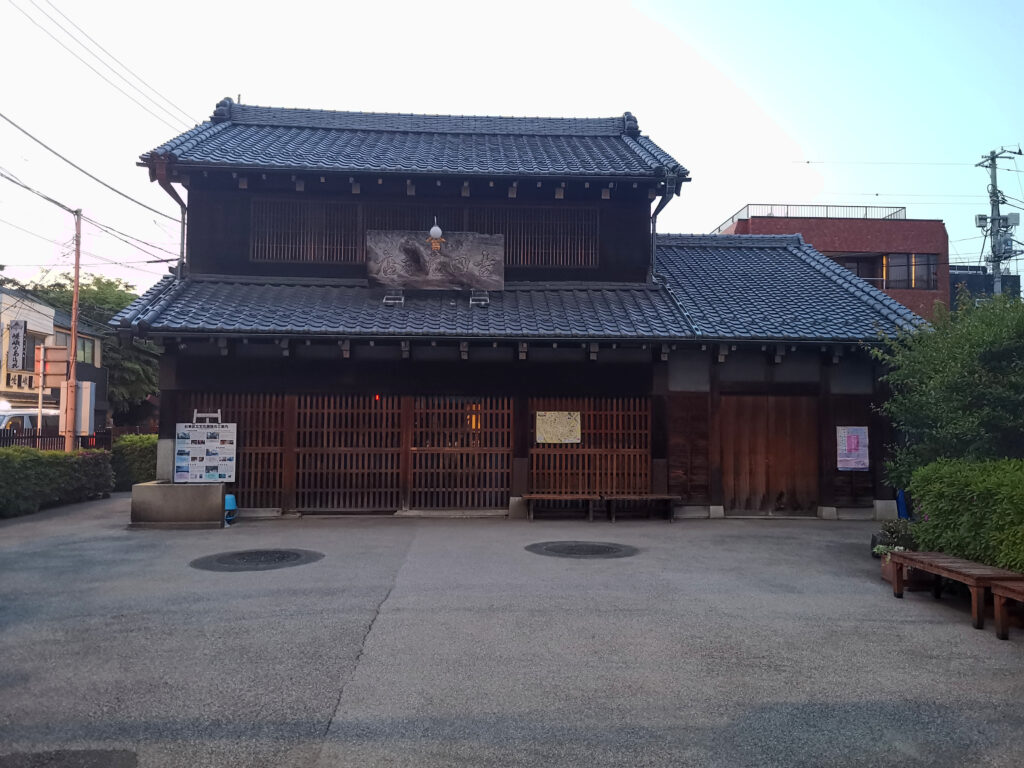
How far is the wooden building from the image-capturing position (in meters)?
12.7

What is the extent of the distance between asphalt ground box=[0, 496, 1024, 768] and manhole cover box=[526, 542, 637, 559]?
43 centimetres

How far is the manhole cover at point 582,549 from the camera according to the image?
959 centimetres

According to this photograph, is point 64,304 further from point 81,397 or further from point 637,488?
point 637,488

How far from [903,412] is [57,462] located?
17.3m

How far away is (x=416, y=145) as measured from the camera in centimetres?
1614

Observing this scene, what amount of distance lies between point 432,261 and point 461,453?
4.05 meters

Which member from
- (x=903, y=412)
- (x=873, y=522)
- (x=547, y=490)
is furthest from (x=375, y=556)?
(x=873, y=522)

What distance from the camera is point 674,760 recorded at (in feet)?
12.3

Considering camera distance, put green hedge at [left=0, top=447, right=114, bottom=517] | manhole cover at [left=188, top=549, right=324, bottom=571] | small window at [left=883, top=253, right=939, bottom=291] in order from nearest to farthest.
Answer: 1. manhole cover at [left=188, top=549, right=324, bottom=571]
2. green hedge at [left=0, top=447, right=114, bottom=517]
3. small window at [left=883, top=253, right=939, bottom=291]

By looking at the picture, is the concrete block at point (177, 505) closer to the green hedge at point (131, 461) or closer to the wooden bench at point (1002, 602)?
the green hedge at point (131, 461)

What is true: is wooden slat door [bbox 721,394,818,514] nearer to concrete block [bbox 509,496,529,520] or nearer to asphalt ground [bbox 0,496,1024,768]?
concrete block [bbox 509,496,529,520]

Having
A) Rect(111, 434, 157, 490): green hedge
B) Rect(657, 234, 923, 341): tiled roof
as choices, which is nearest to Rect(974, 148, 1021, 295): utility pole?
Rect(657, 234, 923, 341): tiled roof

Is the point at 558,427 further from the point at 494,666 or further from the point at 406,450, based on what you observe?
the point at 494,666

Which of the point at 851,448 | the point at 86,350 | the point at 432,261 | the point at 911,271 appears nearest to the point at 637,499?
the point at 851,448
